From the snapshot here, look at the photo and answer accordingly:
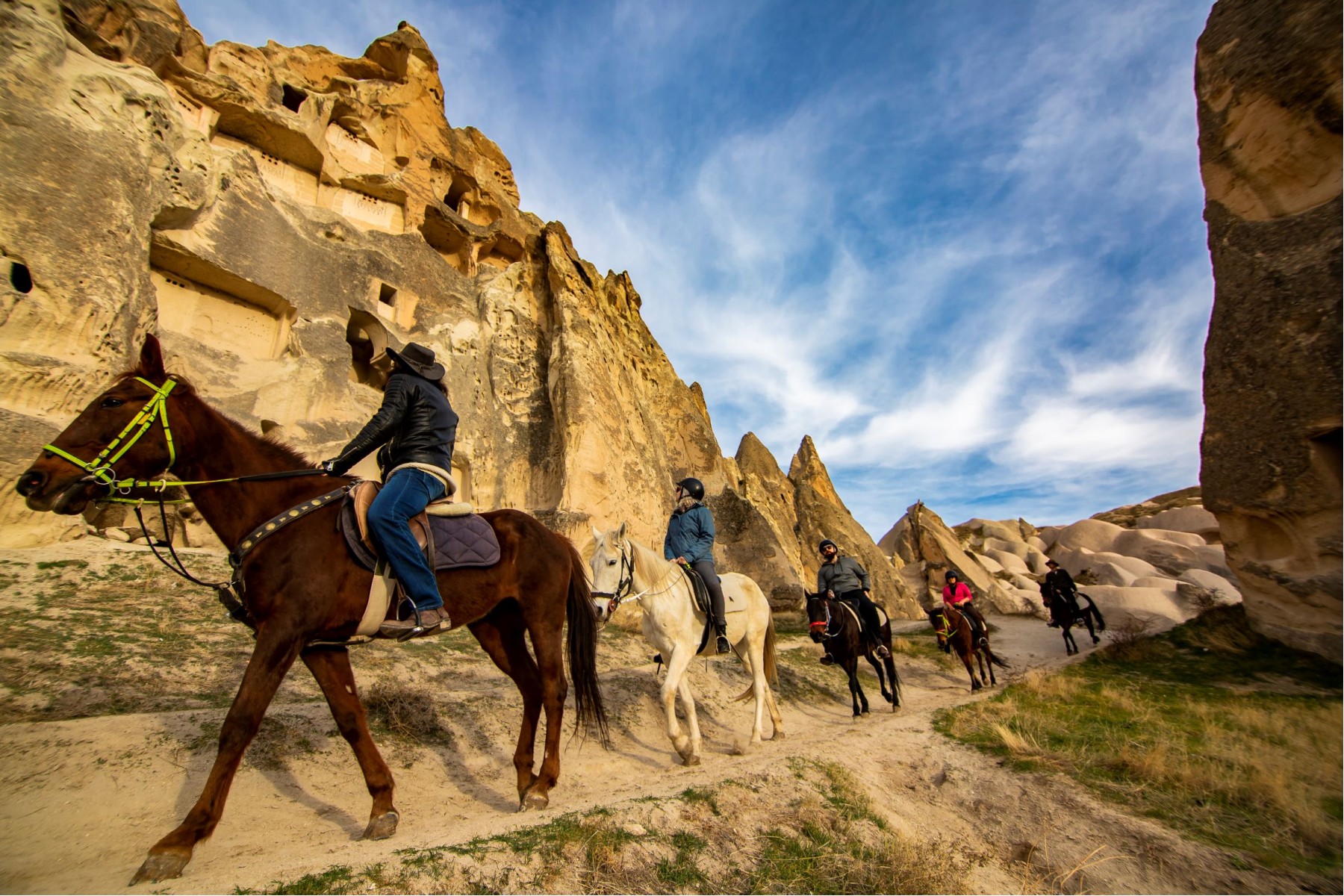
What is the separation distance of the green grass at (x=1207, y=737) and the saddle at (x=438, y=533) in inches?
184

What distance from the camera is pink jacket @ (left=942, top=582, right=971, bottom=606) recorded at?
11.6 metres

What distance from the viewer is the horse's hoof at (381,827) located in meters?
3.29

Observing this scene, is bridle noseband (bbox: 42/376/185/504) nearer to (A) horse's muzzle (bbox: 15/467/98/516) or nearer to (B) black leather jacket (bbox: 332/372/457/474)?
(A) horse's muzzle (bbox: 15/467/98/516)

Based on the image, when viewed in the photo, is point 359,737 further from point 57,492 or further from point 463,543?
point 57,492

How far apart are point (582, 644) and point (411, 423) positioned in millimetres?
2242

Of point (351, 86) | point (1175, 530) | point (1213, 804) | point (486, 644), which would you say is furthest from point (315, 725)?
point (1175, 530)

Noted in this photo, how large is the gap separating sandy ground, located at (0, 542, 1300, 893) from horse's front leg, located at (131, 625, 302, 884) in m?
0.11

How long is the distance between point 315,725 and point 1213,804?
22.1ft

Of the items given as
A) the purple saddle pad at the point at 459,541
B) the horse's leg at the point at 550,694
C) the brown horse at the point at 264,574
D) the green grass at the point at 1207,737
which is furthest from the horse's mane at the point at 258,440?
the green grass at the point at 1207,737

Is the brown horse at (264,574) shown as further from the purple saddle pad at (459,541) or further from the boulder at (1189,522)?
Answer: the boulder at (1189,522)


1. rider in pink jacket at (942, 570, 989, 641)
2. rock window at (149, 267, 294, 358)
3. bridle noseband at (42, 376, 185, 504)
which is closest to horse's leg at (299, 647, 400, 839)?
bridle noseband at (42, 376, 185, 504)

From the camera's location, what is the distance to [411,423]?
13.4 ft

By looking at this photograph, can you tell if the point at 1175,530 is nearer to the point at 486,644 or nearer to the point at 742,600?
the point at 742,600

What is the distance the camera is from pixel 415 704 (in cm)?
557
